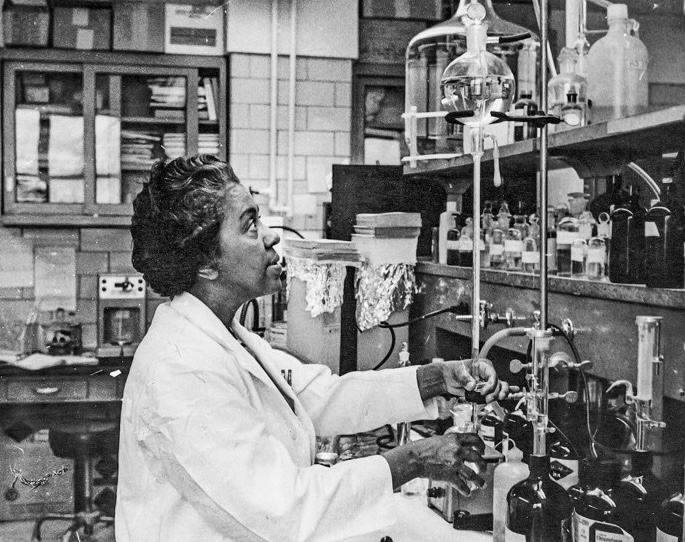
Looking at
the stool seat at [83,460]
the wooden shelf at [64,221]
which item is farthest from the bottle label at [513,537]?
the wooden shelf at [64,221]

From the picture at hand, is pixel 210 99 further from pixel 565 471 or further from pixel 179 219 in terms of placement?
pixel 565 471

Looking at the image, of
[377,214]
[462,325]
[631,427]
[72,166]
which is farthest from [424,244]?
[72,166]

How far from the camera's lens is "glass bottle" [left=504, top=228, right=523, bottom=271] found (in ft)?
6.86

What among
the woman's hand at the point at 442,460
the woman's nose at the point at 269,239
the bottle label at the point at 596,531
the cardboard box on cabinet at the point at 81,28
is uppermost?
the cardboard box on cabinet at the point at 81,28

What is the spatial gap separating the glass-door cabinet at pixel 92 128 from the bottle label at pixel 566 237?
2439 mm

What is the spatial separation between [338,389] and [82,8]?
294 centimetres

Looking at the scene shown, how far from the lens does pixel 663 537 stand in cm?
118

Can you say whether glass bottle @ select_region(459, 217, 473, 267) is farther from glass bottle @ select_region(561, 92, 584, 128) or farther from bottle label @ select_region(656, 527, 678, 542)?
bottle label @ select_region(656, 527, 678, 542)

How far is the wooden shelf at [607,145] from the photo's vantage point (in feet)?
4.30

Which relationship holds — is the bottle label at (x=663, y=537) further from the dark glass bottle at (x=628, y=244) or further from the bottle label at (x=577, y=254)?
the bottle label at (x=577, y=254)

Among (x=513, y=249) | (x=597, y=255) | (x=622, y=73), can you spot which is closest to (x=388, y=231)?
(x=513, y=249)

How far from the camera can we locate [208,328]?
1384mm

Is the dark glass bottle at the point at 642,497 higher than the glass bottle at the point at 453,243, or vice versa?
the glass bottle at the point at 453,243

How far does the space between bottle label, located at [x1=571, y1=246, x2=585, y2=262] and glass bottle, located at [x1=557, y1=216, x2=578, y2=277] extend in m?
0.03
